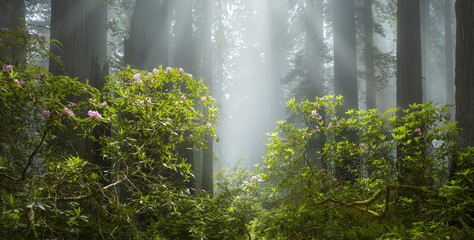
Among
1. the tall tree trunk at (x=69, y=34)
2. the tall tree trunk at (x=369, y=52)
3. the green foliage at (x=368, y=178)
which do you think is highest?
the tall tree trunk at (x=369, y=52)

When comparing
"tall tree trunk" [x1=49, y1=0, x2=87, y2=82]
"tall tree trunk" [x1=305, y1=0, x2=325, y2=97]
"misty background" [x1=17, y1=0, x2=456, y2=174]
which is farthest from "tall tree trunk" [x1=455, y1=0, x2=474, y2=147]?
"tall tree trunk" [x1=305, y1=0, x2=325, y2=97]

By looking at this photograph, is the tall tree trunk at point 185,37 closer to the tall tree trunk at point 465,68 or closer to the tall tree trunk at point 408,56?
the tall tree trunk at point 408,56

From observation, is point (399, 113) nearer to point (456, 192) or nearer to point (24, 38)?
point (456, 192)

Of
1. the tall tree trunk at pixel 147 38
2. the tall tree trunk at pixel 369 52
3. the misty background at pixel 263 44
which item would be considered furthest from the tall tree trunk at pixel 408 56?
the tall tree trunk at pixel 147 38

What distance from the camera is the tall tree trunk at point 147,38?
25.2 ft

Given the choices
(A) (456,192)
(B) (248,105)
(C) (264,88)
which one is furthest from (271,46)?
(A) (456,192)

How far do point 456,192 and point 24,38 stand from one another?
5750mm

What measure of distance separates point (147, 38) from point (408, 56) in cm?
681

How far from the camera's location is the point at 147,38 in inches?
311

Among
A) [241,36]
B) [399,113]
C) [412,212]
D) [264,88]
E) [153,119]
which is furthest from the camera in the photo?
[241,36]

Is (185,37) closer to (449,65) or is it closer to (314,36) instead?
(314,36)

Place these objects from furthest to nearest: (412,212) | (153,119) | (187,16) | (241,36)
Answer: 1. (241,36)
2. (187,16)
3. (412,212)
4. (153,119)

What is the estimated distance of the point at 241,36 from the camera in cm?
2636

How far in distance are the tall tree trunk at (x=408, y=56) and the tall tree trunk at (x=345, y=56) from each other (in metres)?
1.80
